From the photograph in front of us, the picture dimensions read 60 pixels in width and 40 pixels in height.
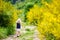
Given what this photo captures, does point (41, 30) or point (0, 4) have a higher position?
point (0, 4)

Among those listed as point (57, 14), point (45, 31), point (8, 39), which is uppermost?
point (57, 14)

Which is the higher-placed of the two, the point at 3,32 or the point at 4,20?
the point at 4,20

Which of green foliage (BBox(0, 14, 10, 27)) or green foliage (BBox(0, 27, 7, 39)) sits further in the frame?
green foliage (BBox(0, 14, 10, 27))

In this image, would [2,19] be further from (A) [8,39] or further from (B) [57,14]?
(B) [57,14]

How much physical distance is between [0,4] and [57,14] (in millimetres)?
7852

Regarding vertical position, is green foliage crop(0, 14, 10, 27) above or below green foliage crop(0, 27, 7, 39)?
above

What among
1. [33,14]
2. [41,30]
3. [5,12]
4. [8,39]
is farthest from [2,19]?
[41,30]

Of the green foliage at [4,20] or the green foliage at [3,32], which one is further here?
the green foliage at [4,20]

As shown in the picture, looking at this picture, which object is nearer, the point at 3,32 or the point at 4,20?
the point at 3,32

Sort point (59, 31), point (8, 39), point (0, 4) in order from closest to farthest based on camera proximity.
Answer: point (59, 31) < point (8, 39) < point (0, 4)

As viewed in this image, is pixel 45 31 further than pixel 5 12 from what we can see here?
No

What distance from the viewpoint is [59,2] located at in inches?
388

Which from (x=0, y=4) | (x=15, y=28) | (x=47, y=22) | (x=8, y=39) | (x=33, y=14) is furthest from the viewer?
(x=33, y=14)

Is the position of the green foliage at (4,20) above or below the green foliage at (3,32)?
above
